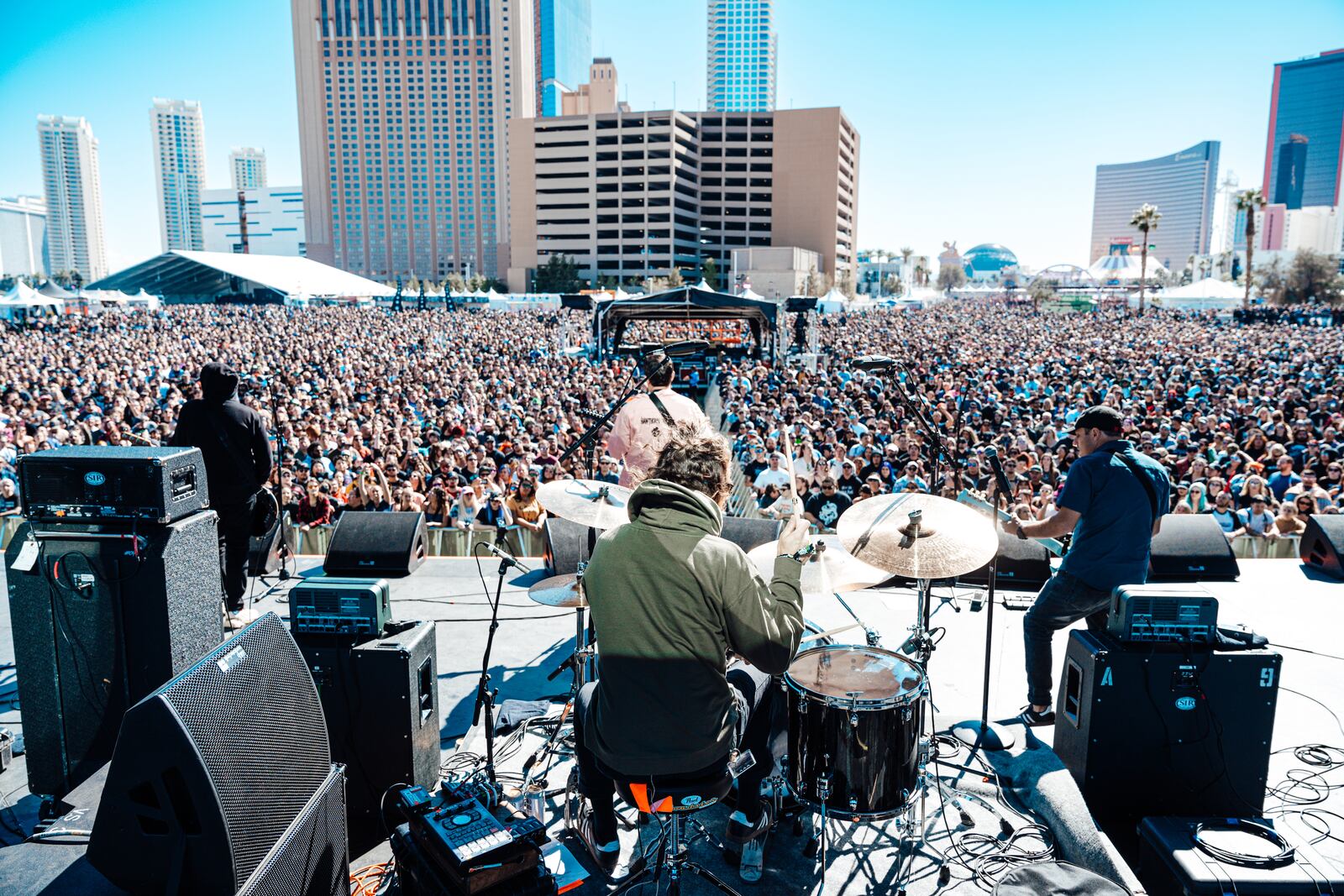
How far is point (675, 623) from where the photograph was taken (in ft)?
8.26

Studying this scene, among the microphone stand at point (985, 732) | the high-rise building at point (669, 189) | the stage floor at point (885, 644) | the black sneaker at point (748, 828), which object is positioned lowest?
the stage floor at point (885, 644)

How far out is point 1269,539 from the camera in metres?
A: 7.39

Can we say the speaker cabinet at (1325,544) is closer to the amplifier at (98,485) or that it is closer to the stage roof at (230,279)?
the amplifier at (98,485)

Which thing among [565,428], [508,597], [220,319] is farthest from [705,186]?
[508,597]

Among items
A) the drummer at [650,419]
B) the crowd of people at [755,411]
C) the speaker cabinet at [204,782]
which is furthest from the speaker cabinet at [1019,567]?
the speaker cabinet at [204,782]

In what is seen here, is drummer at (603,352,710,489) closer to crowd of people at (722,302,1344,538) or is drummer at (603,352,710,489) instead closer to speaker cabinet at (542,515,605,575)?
crowd of people at (722,302,1344,538)

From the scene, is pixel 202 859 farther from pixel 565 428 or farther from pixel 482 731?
pixel 565 428

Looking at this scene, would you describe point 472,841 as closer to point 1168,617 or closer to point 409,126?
point 1168,617

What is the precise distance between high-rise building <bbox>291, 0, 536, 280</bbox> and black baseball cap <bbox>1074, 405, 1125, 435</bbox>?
136 metres

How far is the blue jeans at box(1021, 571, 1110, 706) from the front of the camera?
4.11 m

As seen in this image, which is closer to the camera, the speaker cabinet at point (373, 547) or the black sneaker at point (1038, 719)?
the black sneaker at point (1038, 719)

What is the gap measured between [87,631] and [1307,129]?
235 m

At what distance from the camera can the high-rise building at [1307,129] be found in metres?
178

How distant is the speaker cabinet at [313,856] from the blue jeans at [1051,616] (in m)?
3.21
